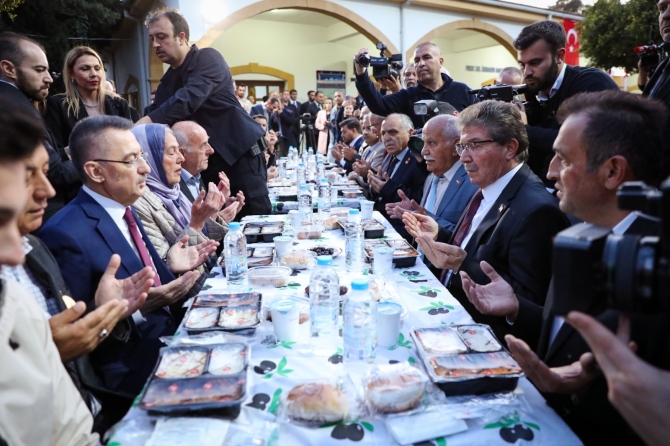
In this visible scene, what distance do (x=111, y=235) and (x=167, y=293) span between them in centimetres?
32

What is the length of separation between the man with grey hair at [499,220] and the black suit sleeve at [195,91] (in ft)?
6.32

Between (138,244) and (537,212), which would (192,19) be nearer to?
(138,244)

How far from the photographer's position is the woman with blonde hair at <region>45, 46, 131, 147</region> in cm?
330

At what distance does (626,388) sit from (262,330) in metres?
1.04

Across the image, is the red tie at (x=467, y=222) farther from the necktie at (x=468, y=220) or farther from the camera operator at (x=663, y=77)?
the camera operator at (x=663, y=77)

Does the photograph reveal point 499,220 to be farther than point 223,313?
Yes

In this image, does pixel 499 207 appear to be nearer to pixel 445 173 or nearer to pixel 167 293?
pixel 445 173

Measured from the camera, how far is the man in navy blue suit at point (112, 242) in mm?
1688

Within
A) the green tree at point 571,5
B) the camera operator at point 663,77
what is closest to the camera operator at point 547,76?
the camera operator at point 663,77

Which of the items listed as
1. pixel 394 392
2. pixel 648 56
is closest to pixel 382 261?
pixel 394 392

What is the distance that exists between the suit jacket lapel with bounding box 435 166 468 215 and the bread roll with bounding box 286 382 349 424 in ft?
6.98

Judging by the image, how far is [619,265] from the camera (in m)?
0.77

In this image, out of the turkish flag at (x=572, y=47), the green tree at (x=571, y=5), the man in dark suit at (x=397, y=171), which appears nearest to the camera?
the man in dark suit at (x=397, y=171)

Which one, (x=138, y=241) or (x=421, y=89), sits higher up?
(x=421, y=89)
